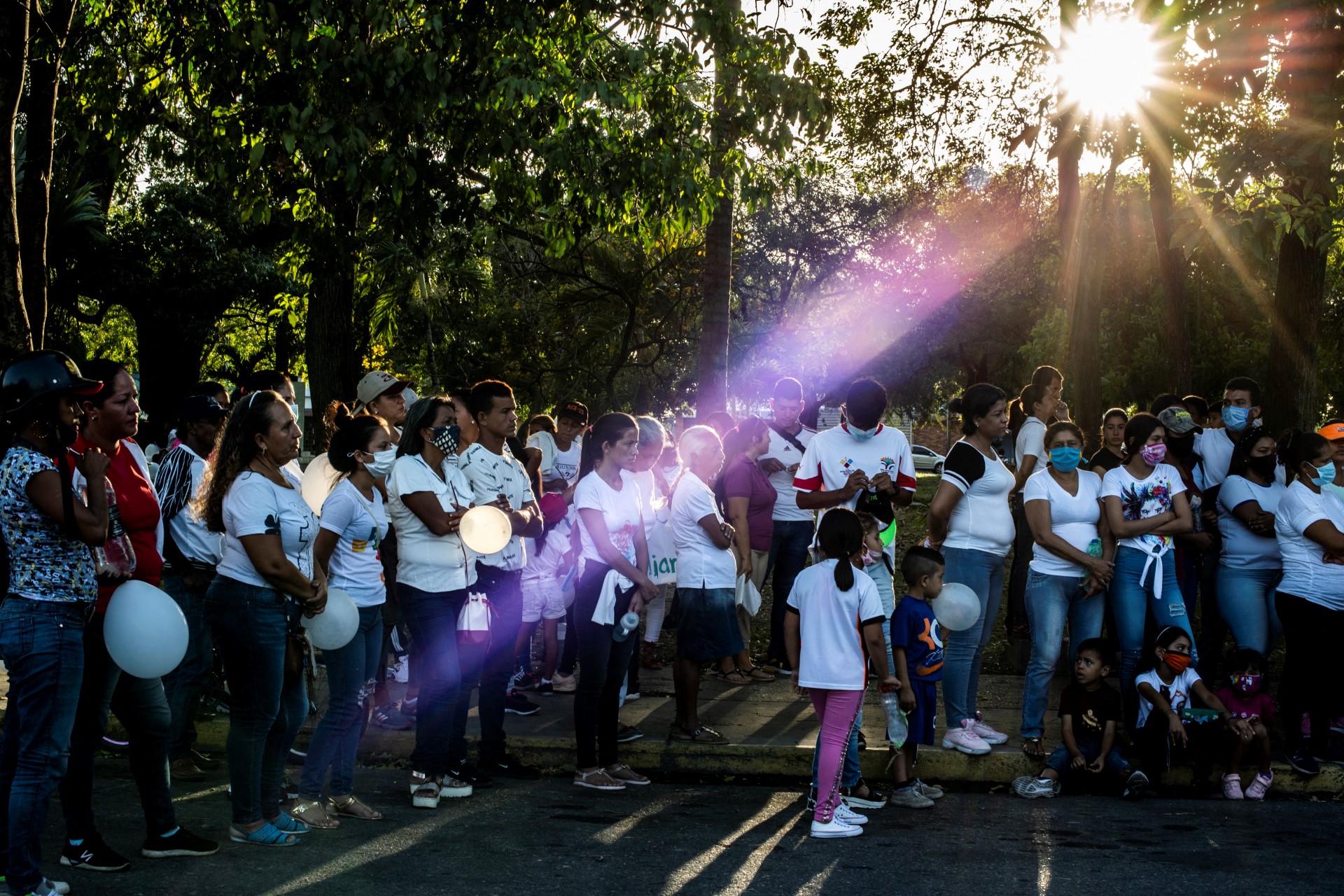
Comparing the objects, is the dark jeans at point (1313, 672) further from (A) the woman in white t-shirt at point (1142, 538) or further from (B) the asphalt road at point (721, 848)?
(A) the woman in white t-shirt at point (1142, 538)

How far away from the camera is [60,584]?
14.5 ft

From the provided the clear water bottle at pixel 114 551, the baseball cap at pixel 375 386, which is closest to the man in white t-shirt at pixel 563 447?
the baseball cap at pixel 375 386

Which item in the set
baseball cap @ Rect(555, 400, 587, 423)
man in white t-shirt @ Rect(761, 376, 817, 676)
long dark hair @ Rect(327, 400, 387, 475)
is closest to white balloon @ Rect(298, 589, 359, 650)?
long dark hair @ Rect(327, 400, 387, 475)

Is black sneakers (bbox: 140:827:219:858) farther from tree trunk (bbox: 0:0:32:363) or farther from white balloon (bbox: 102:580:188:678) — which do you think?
tree trunk (bbox: 0:0:32:363)

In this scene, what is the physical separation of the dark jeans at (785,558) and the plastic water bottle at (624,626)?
2.40m

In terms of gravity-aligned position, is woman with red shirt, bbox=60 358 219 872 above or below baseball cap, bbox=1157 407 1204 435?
below

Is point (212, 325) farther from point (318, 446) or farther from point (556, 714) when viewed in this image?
point (556, 714)

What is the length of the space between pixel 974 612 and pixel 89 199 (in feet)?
44.5

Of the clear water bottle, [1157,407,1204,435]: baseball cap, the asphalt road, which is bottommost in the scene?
the asphalt road

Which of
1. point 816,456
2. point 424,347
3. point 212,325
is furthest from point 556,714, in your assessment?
point 212,325

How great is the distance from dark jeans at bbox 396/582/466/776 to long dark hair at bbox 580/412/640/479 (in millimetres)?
954

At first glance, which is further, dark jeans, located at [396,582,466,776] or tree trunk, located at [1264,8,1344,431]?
tree trunk, located at [1264,8,1344,431]

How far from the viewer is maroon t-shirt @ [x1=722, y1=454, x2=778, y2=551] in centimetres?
812

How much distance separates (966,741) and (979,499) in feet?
4.33
